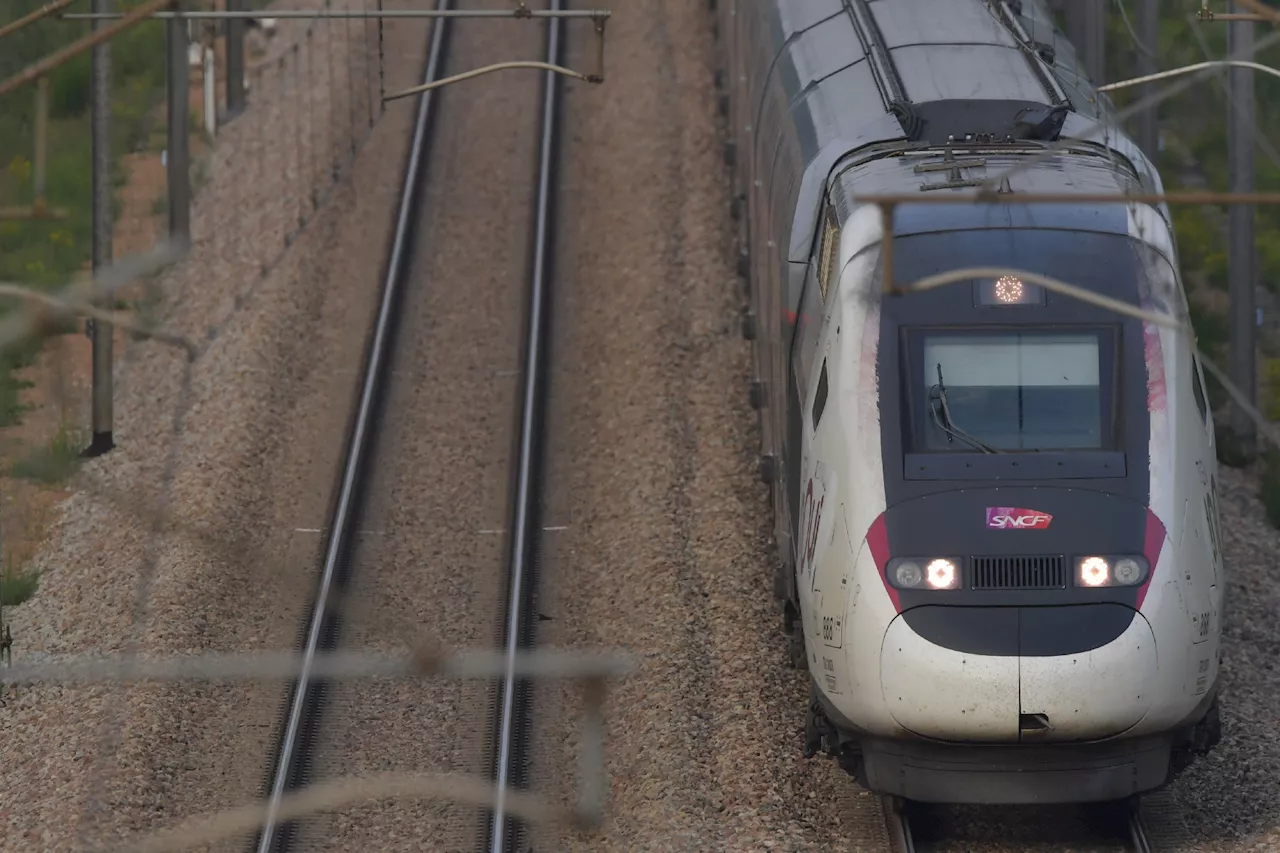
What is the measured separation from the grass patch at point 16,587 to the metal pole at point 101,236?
248 cm

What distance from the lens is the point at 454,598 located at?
1553cm

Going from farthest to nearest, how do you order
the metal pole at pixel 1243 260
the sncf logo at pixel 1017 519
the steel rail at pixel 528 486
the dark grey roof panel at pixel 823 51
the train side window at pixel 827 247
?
1. the metal pole at pixel 1243 260
2. the dark grey roof panel at pixel 823 51
3. the steel rail at pixel 528 486
4. the train side window at pixel 827 247
5. the sncf logo at pixel 1017 519

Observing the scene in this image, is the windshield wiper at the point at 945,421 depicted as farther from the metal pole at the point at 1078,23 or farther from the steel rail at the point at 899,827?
the metal pole at the point at 1078,23

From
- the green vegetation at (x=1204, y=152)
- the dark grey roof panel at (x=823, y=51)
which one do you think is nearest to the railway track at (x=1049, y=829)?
the dark grey roof panel at (x=823, y=51)

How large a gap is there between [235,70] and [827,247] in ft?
54.7

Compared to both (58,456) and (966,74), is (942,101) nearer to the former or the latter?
(966,74)

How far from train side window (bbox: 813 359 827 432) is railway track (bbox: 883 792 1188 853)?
7.58ft

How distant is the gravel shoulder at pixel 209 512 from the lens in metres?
12.9

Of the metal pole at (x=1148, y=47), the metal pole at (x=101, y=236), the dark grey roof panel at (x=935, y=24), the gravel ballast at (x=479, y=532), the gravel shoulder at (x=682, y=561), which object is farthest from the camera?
the metal pole at (x=1148, y=47)

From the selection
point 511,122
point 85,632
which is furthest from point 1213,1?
point 85,632

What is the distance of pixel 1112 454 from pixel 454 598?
678 centimetres

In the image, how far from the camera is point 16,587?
15875 mm

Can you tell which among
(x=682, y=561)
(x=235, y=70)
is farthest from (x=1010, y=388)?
(x=235, y=70)

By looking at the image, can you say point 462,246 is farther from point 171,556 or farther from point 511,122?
point 171,556
